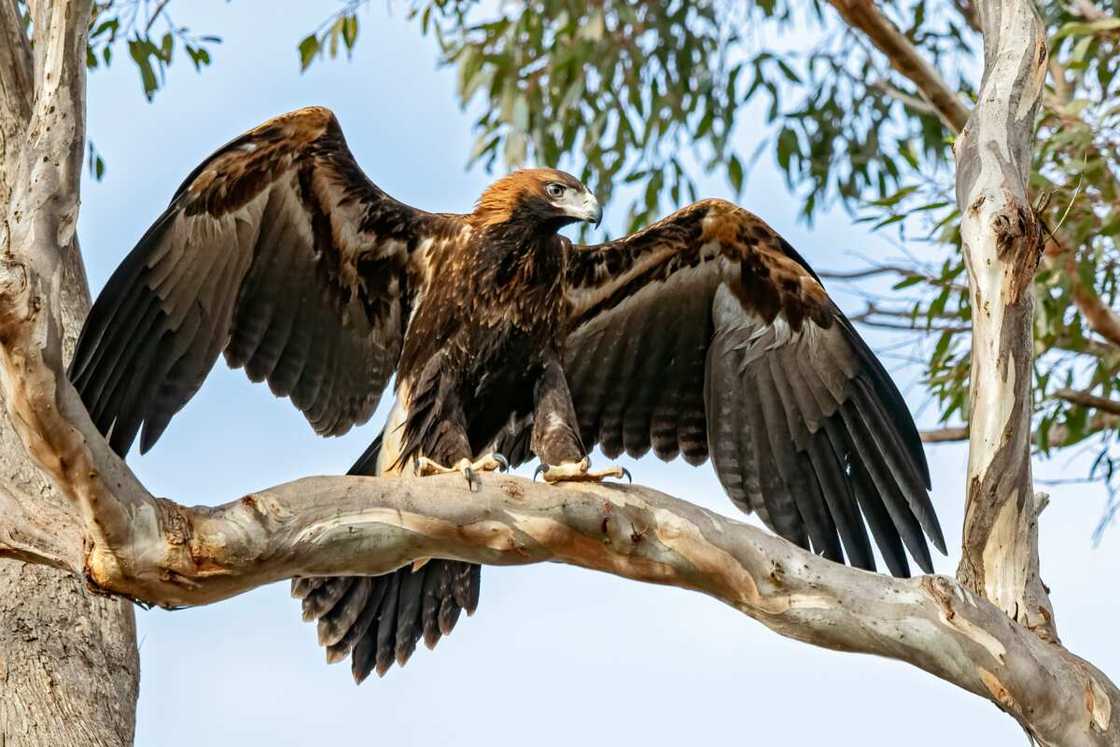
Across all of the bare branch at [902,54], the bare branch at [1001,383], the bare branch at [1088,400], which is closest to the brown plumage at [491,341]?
the bare branch at [1001,383]

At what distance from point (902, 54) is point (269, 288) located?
3.08 metres

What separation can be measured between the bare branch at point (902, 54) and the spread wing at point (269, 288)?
2.23 meters

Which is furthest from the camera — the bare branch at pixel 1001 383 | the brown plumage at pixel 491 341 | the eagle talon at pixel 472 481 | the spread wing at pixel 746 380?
the spread wing at pixel 746 380

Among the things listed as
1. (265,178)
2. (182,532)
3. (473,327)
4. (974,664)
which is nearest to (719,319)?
(473,327)

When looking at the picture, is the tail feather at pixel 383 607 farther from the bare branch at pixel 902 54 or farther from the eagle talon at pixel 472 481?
the bare branch at pixel 902 54

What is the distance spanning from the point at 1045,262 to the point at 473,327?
12.9ft

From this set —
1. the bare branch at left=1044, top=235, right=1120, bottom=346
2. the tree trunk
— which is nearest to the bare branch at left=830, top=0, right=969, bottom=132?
the bare branch at left=1044, top=235, right=1120, bottom=346

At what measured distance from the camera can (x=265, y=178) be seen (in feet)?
19.3

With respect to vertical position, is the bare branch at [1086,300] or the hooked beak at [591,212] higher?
the bare branch at [1086,300]

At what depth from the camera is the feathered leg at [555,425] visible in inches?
221

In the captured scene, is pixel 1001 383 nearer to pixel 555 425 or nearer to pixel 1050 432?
pixel 555 425

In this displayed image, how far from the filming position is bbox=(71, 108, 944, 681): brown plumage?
5734 millimetres

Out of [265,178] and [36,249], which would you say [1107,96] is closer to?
[265,178]

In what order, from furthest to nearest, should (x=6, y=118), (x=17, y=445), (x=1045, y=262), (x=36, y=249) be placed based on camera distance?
(x=1045, y=262) → (x=6, y=118) → (x=17, y=445) → (x=36, y=249)
